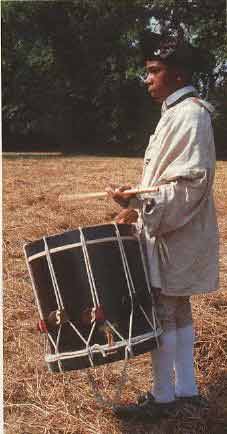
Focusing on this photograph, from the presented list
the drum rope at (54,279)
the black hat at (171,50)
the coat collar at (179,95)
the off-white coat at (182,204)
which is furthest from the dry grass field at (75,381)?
the black hat at (171,50)

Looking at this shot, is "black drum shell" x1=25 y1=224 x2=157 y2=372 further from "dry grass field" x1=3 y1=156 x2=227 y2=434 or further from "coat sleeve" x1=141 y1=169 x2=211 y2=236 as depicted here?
"dry grass field" x1=3 y1=156 x2=227 y2=434

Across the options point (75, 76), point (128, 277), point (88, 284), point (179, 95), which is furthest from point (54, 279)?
point (75, 76)

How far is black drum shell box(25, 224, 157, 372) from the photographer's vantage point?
2434 mm

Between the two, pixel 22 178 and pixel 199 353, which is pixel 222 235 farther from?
pixel 22 178

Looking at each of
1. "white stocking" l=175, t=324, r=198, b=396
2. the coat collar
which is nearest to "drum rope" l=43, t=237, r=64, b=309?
"white stocking" l=175, t=324, r=198, b=396

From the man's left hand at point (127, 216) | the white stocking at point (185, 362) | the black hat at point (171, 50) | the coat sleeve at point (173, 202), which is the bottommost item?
the white stocking at point (185, 362)

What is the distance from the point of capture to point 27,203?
8.30 metres

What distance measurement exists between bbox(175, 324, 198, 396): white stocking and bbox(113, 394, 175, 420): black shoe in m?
0.10

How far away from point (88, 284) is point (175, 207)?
49 centimetres

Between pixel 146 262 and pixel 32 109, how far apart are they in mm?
19056

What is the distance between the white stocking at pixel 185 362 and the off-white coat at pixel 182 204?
0.31 m

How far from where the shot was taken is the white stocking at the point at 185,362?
281cm

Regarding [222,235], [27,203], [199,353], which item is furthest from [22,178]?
[199,353]

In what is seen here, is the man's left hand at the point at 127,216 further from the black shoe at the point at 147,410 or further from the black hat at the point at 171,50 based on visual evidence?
the black shoe at the point at 147,410
